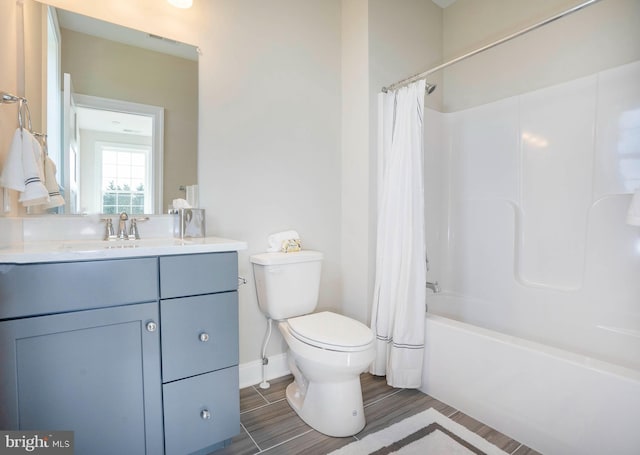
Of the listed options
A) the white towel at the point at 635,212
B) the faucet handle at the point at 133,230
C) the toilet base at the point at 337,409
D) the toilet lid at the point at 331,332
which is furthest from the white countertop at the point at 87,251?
the white towel at the point at 635,212

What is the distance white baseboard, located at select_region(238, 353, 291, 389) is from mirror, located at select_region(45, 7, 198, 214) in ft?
3.47

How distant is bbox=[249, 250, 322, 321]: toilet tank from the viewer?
70.2 inches

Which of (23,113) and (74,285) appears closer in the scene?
(74,285)

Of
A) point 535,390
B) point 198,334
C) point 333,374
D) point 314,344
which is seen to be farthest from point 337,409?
point 535,390

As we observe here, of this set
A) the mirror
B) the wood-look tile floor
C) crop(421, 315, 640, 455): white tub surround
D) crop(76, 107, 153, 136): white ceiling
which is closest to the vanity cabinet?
the wood-look tile floor

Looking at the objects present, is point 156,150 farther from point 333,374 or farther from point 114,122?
point 333,374

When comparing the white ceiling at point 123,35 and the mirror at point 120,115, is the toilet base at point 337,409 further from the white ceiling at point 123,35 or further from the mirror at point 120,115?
the white ceiling at point 123,35

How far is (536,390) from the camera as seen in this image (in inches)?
55.0

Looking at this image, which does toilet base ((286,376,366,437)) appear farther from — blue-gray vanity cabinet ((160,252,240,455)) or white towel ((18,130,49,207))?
white towel ((18,130,49,207))

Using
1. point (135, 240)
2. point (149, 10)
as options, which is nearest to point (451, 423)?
point (135, 240)

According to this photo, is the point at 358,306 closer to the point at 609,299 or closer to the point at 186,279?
the point at 186,279

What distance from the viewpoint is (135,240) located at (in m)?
1.57

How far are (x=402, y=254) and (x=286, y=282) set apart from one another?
70 cm

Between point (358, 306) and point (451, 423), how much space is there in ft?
2.76
